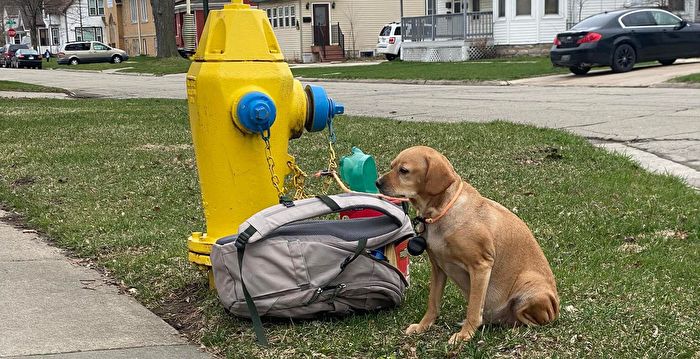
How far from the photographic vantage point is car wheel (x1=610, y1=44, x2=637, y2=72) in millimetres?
22922

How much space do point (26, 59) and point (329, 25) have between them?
67.6 feet

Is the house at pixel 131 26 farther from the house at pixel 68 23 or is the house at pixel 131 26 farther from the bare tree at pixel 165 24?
the bare tree at pixel 165 24

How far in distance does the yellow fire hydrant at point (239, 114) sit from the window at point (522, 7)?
3225 centimetres

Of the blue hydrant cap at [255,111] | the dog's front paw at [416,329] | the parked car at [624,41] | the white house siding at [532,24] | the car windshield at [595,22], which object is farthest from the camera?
the white house siding at [532,24]

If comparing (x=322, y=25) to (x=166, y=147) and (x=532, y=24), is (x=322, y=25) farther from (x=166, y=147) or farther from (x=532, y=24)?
(x=166, y=147)

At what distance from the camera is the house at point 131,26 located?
225ft

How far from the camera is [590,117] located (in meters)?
12.9

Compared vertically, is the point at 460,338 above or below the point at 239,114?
below

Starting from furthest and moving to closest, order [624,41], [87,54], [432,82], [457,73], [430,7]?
[87,54]
[430,7]
[457,73]
[432,82]
[624,41]

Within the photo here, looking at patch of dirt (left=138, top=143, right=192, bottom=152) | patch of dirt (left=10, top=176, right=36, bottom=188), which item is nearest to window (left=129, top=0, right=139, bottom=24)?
patch of dirt (left=138, top=143, right=192, bottom=152)

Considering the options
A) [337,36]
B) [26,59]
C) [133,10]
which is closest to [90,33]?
[133,10]

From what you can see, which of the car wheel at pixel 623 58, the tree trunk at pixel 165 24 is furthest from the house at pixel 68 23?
the car wheel at pixel 623 58

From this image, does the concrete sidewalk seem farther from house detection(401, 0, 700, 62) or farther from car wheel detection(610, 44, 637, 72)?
house detection(401, 0, 700, 62)

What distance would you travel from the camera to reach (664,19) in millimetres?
23672
